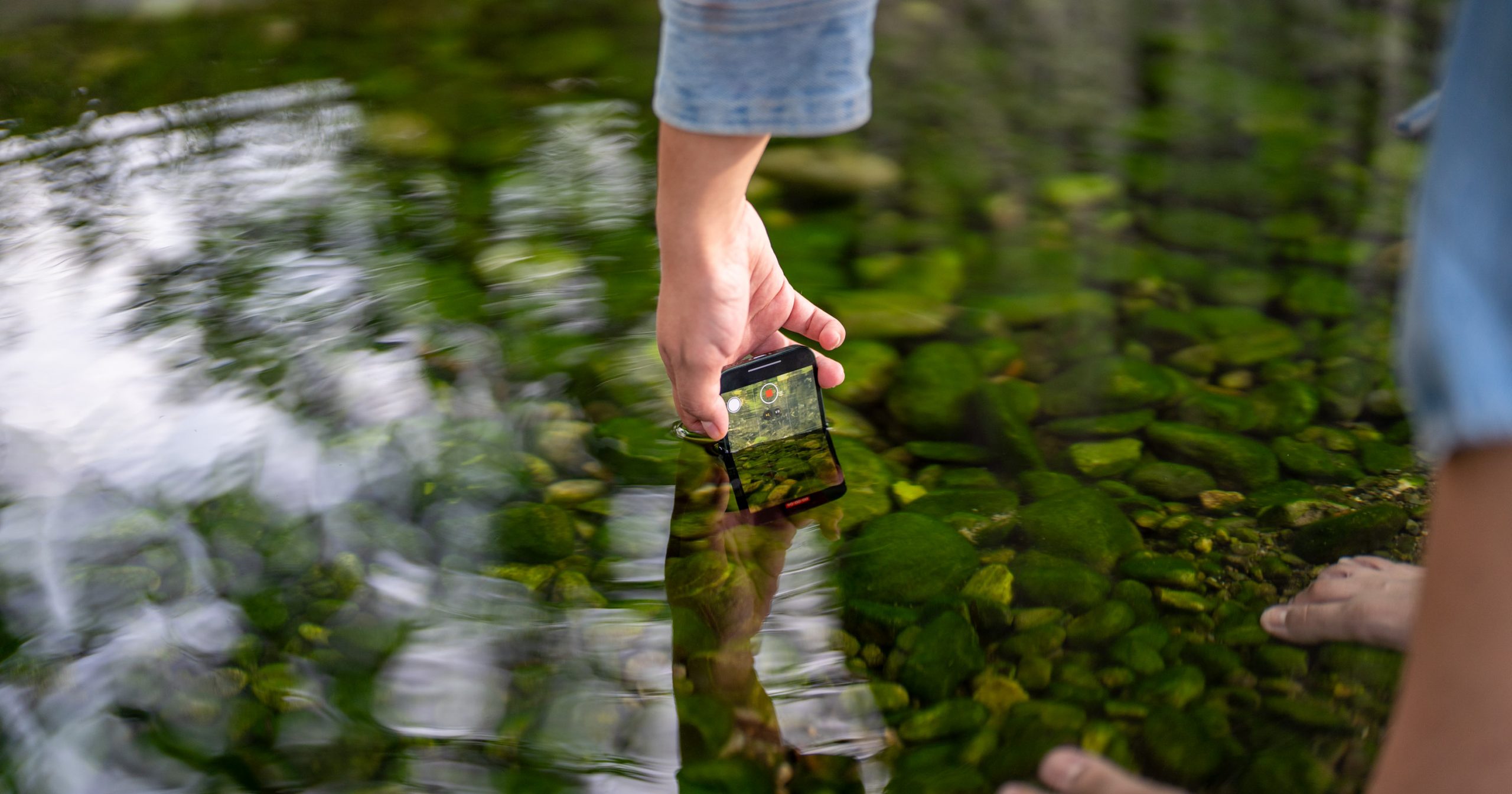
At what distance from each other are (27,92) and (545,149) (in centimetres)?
119

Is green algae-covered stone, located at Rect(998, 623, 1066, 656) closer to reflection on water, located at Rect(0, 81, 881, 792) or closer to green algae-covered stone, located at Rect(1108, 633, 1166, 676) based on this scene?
green algae-covered stone, located at Rect(1108, 633, 1166, 676)

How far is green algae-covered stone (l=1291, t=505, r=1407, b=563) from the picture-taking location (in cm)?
125

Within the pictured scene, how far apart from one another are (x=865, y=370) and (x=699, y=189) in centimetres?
66

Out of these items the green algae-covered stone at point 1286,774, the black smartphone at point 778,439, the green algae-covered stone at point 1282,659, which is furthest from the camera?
the black smartphone at point 778,439

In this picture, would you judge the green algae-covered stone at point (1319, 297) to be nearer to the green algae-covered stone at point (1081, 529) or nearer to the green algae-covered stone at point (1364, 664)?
the green algae-covered stone at point (1081, 529)

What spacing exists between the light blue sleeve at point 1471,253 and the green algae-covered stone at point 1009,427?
0.83 m

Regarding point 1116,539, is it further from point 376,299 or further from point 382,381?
point 376,299

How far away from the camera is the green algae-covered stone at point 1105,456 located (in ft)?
4.59

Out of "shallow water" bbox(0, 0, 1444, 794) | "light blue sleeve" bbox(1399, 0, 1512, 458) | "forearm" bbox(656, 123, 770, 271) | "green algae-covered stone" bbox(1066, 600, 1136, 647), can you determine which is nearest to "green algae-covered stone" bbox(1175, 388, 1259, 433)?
"shallow water" bbox(0, 0, 1444, 794)

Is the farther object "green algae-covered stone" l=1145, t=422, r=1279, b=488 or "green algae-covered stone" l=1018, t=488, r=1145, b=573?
"green algae-covered stone" l=1145, t=422, r=1279, b=488

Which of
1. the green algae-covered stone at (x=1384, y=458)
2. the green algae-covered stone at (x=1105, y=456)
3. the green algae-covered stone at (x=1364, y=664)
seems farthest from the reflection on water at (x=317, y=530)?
the green algae-covered stone at (x=1384, y=458)

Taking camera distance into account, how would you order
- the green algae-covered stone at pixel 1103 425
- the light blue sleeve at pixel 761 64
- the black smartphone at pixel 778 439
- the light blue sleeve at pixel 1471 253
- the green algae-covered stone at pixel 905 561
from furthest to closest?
the green algae-covered stone at pixel 1103 425 < the black smartphone at pixel 778 439 < the green algae-covered stone at pixel 905 561 < the light blue sleeve at pixel 761 64 < the light blue sleeve at pixel 1471 253

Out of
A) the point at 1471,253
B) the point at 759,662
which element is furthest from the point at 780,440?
the point at 1471,253

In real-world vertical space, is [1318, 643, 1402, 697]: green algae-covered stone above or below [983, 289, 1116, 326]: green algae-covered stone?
below
